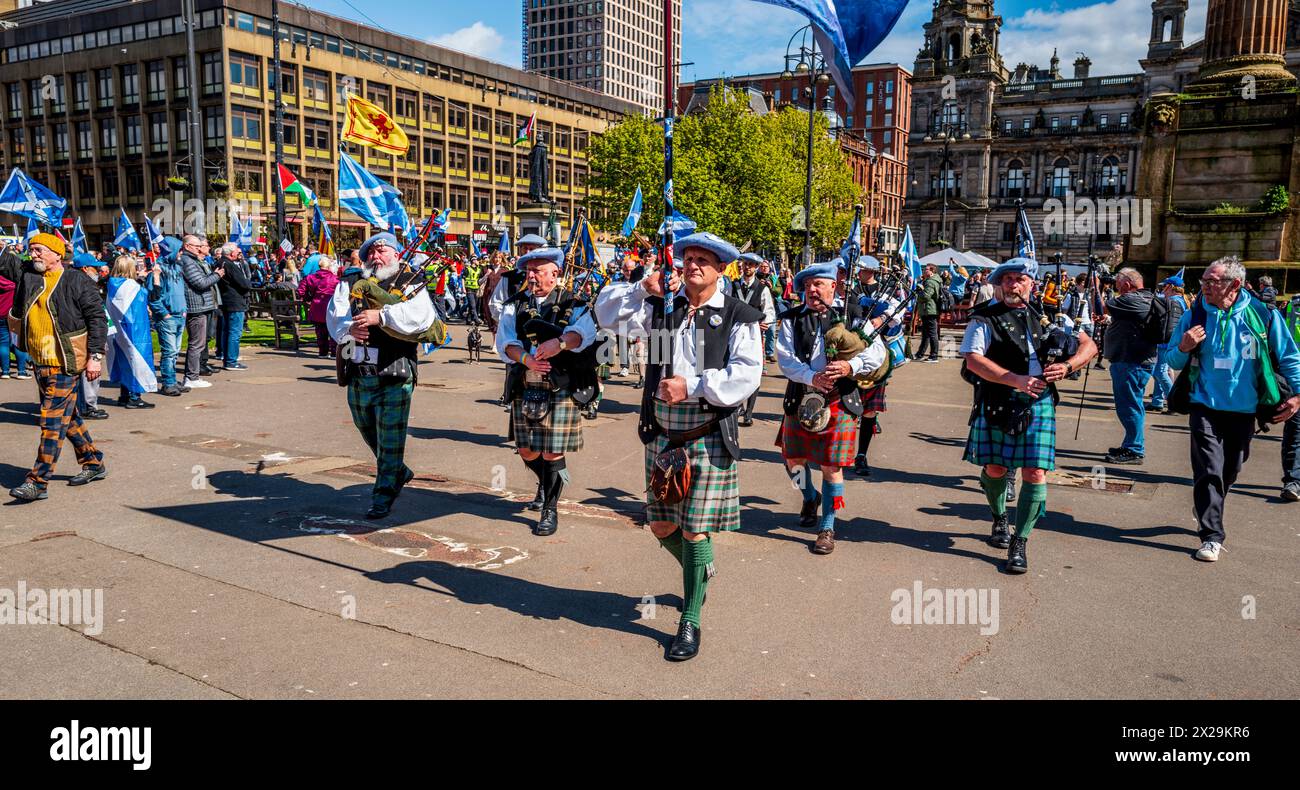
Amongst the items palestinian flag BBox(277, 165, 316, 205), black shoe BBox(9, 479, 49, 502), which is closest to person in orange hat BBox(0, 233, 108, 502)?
black shoe BBox(9, 479, 49, 502)

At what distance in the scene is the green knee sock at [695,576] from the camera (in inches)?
189

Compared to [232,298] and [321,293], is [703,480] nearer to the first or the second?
[232,298]

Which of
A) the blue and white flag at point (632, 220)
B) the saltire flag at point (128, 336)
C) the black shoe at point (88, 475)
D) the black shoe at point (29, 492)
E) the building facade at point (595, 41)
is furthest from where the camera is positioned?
the building facade at point (595, 41)

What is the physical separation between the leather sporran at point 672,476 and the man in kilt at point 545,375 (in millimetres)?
2113

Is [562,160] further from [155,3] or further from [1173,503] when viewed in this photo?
[1173,503]

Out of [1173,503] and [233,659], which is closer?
[233,659]

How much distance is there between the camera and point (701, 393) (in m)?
4.68

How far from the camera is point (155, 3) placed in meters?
Result: 60.0

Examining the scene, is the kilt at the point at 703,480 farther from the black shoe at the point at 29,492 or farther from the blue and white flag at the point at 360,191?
the blue and white flag at the point at 360,191

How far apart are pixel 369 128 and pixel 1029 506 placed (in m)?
14.9

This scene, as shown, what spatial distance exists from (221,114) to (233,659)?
195ft

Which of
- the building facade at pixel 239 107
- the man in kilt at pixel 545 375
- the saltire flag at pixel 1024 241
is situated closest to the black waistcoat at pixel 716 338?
the man in kilt at pixel 545 375

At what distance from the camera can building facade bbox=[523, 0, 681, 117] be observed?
511 feet
